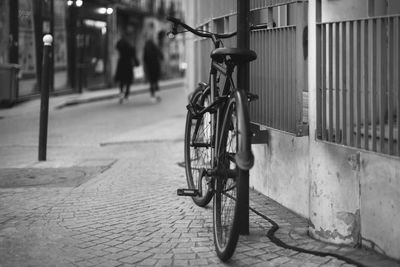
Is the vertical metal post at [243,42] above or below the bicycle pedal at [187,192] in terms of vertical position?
above

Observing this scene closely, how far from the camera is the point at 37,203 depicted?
5.65 m

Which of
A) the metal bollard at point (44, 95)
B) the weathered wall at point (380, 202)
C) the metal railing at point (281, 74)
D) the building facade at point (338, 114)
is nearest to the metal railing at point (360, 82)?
the building facade at point (338, 114)

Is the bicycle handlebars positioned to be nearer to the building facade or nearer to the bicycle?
the bicycle

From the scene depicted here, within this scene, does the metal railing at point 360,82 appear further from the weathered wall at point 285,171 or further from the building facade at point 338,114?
the weathered wall at point 285,171

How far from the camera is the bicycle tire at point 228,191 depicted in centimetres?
376

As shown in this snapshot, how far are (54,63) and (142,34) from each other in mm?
17024

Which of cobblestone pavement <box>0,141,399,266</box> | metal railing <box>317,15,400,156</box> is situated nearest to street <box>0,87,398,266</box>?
cobblestone pavement <box>0,141,399,266</box>

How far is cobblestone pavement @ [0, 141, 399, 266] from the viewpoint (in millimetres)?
4004

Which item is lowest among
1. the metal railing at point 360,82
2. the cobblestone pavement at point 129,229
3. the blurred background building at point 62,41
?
the cobblestone pavement at point 129,229

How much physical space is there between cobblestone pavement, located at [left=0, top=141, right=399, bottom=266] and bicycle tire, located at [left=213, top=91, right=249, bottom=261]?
0.14 m

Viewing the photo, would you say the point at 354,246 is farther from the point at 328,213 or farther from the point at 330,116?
the point at 330,116

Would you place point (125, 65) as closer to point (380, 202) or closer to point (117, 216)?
point (117, 216)

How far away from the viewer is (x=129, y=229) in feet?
15.5

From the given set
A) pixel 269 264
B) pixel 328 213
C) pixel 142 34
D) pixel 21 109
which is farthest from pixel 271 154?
pixel 142 34
